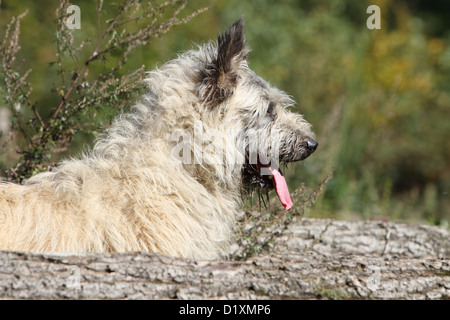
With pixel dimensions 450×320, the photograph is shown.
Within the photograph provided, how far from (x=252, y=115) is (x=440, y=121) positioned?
967cm

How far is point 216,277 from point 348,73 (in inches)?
388

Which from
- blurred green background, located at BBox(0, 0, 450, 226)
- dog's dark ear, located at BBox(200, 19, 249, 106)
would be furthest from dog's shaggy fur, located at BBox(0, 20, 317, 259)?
blurred green background, located at BBox(0, 0, 450, 226)

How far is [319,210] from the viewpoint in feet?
23.5

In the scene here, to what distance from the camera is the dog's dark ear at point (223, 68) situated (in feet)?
12.4

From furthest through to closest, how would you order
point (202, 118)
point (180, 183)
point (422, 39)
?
point (422, 39) < point (202, 118) < point (180, 183)

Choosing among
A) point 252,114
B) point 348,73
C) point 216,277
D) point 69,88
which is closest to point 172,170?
point 252,114

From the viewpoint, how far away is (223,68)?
152 inches

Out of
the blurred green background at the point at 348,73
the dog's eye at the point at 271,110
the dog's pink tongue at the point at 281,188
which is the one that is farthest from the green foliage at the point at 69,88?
the blurred green background at the point at 348,73

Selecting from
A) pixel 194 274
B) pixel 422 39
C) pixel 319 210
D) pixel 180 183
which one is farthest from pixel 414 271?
pixel 422 39

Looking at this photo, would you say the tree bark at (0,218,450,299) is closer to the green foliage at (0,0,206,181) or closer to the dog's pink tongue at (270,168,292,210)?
the dog's pink tongue at (270,168,292,210)

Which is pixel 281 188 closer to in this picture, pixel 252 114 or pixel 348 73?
pixel 252 114

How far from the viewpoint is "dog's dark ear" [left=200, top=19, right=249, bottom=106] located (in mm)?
3786

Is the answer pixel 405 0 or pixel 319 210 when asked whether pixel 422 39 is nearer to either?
pixel 405 0

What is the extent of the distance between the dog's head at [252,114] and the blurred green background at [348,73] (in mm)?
5356
